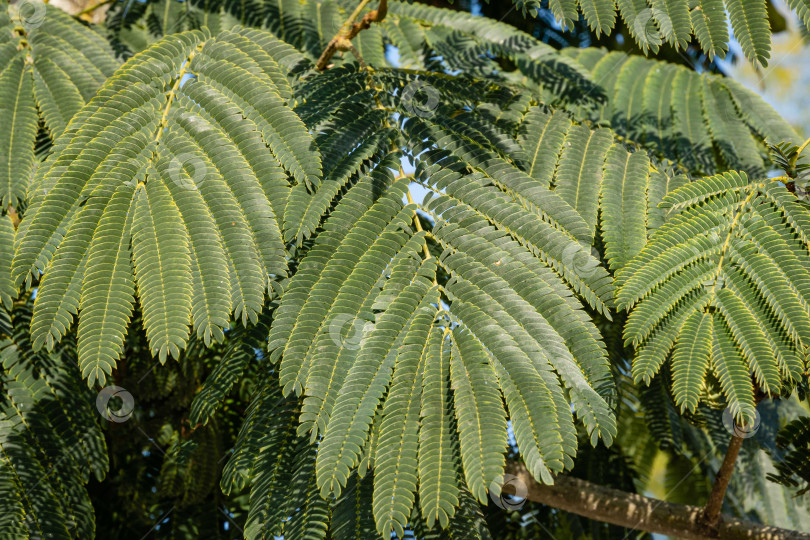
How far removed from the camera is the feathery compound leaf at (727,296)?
5.40ft

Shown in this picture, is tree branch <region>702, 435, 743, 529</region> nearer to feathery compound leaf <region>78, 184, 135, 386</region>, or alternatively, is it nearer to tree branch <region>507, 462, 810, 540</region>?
tree branch <region>507, 462, 810, 540</region>

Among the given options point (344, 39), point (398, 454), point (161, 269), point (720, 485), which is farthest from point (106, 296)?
point (720, 485)

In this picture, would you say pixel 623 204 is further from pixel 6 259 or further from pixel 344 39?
pixel 6 259

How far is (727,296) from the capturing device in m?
1.70

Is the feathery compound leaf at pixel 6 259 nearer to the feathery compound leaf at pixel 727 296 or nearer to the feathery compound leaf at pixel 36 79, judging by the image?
the feathery compound leaf at pixel 36 79

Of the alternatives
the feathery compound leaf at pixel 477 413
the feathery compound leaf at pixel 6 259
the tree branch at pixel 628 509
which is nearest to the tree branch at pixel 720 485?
the tree branch at pixel 628 509

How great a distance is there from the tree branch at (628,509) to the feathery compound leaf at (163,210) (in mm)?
1167

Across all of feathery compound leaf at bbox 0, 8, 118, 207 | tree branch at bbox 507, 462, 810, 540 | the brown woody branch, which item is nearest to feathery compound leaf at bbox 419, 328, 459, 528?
tree branch at bbox 507, 462, 810, 540

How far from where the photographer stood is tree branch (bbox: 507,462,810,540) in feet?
7.44

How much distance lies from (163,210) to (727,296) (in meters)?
1.27

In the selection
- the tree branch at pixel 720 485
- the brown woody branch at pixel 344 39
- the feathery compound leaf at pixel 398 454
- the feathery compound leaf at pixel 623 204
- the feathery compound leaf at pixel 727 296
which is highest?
the brown woody branch at pixel 344 39

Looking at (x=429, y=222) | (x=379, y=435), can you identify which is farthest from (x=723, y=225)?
(x=379, y=435)

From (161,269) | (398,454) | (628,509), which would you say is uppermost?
(161,269)

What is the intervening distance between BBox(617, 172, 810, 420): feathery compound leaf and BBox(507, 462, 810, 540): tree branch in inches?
28.4
